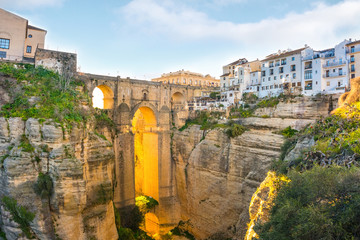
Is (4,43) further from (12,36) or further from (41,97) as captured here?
(41,97)

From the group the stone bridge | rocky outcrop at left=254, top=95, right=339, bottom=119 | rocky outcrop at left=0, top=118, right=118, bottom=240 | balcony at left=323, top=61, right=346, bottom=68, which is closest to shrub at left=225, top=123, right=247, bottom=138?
rocky outcrop at left=254, top=95, right=339, bottom=119

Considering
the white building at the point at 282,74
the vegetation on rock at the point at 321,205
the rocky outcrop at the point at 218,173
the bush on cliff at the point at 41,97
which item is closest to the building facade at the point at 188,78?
the white building at the point at 282,74

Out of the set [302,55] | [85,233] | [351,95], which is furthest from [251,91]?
[85,233]

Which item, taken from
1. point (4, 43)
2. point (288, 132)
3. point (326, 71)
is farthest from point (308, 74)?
point (4, 43)

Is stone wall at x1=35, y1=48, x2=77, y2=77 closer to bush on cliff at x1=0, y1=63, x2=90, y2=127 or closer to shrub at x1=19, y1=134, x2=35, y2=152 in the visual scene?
bush on cliff at x1=0, y1=63, x2=90, y2=127

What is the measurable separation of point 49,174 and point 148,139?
51.8ft

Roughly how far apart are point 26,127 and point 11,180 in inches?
115

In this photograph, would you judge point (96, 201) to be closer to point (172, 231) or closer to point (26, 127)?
point (26, 127)

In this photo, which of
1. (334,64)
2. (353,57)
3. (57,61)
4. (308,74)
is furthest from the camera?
(308,74)

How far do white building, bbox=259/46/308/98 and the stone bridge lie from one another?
8844mm

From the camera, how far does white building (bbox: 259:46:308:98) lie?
88.4 feet

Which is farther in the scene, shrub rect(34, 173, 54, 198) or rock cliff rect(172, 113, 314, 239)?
rock cliff rect(172, 113, 314, 239)

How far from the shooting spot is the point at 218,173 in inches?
924

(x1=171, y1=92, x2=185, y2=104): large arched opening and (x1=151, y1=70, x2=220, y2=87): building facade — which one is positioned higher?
(x1=151, y1=70, x2=220, y2=87): building facade
